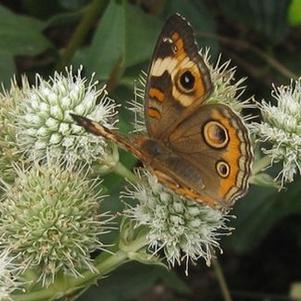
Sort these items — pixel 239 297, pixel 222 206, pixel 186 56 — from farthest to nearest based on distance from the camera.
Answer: pixel 239 297 < pixel 186 56 < pixel 222 206

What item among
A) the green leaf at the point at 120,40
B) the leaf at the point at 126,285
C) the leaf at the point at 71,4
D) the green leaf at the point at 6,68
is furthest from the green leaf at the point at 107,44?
the leaf at the point at 126,285

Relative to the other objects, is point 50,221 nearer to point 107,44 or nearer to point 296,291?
point 107,44

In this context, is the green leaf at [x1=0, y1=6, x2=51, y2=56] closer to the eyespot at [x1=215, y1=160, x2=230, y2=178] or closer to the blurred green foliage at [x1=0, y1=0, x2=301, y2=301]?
the blurred green foliage at [x1=0, y1=0, x2=301, y2=301]

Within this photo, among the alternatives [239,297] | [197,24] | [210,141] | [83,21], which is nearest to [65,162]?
[210,141]

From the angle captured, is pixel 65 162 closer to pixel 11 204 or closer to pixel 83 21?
pixel 11 204

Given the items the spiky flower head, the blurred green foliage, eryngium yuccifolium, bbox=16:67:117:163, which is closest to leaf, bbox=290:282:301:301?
the blurred green foliage

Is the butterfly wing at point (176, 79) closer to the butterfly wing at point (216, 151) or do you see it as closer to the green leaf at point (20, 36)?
the butterfly wing at point (216, 151)
